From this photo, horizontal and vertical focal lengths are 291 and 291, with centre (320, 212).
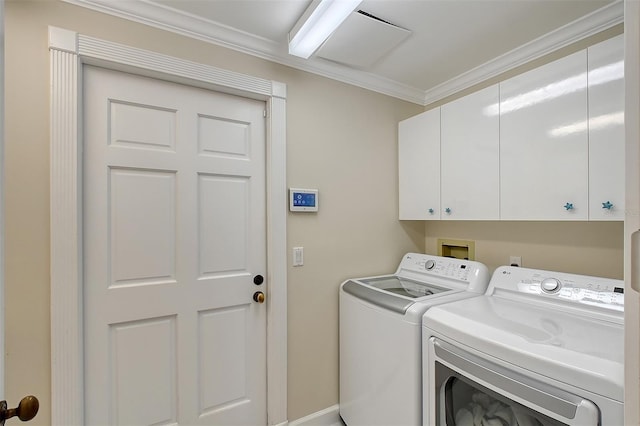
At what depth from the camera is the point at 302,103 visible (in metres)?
1.87

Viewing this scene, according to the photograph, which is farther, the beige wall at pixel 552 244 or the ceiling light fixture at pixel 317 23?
the beige wall at pixel 552 244

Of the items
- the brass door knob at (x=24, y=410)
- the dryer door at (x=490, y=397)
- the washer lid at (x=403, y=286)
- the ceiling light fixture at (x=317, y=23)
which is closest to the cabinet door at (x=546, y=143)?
the washer lid at (x=403, y=286)

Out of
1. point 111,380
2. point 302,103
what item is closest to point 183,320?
point 111,380

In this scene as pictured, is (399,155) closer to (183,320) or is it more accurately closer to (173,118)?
(173,118)

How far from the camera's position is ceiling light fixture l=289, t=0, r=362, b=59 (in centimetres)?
129

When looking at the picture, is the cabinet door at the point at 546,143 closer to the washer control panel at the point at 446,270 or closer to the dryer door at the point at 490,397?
the washer control panel at the point at 446,270

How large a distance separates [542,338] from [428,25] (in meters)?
1.55

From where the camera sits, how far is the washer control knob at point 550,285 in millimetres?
1368

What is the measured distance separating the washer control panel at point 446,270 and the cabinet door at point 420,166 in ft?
0.97

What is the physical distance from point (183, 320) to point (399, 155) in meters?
1.82

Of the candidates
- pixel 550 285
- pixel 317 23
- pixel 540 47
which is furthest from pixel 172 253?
pixel 540 47

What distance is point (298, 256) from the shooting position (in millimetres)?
1833

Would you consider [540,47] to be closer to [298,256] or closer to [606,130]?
[606,130]

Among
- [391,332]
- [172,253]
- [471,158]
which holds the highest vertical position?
[471,158]
